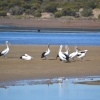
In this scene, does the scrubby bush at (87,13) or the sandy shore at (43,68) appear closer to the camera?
the sandy shore at (43,68)

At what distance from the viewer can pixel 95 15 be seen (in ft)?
259

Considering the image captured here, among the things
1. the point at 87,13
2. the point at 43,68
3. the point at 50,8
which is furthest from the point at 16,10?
the point at 43,68

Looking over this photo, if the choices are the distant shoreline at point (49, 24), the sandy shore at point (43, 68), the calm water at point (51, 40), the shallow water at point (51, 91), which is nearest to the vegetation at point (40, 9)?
the distant shoreline at point (49, 24)

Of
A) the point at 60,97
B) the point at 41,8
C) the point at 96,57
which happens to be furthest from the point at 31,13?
the point at 60,97

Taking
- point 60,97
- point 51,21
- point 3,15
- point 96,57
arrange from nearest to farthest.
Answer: point 60,97
point 96,57
point 51,21
point 3,15

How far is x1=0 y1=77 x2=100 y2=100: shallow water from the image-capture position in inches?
544

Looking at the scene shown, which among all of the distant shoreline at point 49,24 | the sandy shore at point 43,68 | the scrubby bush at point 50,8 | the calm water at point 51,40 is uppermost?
the scrubby bush at point 50,8

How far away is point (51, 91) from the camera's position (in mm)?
14758

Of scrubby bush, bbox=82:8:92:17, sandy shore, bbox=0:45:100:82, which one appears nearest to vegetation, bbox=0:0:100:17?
scrubby bush, bbox=82:8:92:17

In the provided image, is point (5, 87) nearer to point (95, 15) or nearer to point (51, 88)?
point (51, 88)

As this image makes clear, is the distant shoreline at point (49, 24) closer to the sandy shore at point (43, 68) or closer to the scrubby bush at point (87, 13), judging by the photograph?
the scrubby bush at point (87, 13)

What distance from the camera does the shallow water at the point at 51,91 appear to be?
1383 centimetres

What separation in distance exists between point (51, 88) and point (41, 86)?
476mm

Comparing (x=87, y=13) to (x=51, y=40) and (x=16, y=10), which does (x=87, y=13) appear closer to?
(x=16, y=10)
